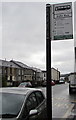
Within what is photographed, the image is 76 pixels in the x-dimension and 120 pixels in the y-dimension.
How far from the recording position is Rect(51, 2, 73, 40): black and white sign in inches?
148

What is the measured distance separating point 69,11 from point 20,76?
8392cm

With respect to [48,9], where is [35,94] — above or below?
below

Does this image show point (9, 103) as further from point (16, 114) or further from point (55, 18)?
point (55, 18)

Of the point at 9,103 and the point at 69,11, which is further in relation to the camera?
the point at 9,103

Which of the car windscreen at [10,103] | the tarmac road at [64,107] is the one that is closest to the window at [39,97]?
the car windscreen at [10,103]

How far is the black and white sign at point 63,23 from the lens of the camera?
3764 millimetres

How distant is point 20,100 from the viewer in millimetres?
4969

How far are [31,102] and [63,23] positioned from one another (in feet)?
7.20

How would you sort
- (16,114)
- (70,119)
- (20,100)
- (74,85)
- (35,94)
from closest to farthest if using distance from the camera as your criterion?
(16,114) < (20,100) < (35,94) < (70,119) < (74,85)

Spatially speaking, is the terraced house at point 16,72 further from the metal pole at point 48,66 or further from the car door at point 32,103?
the metal pole at point 48,66

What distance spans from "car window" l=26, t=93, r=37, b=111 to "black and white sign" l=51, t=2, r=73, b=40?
1.83 m

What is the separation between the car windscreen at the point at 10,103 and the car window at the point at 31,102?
0.52 feet

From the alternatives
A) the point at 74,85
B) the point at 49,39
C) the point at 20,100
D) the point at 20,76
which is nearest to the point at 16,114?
the point at 20,100

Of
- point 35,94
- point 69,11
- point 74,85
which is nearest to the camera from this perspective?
point 69,11
